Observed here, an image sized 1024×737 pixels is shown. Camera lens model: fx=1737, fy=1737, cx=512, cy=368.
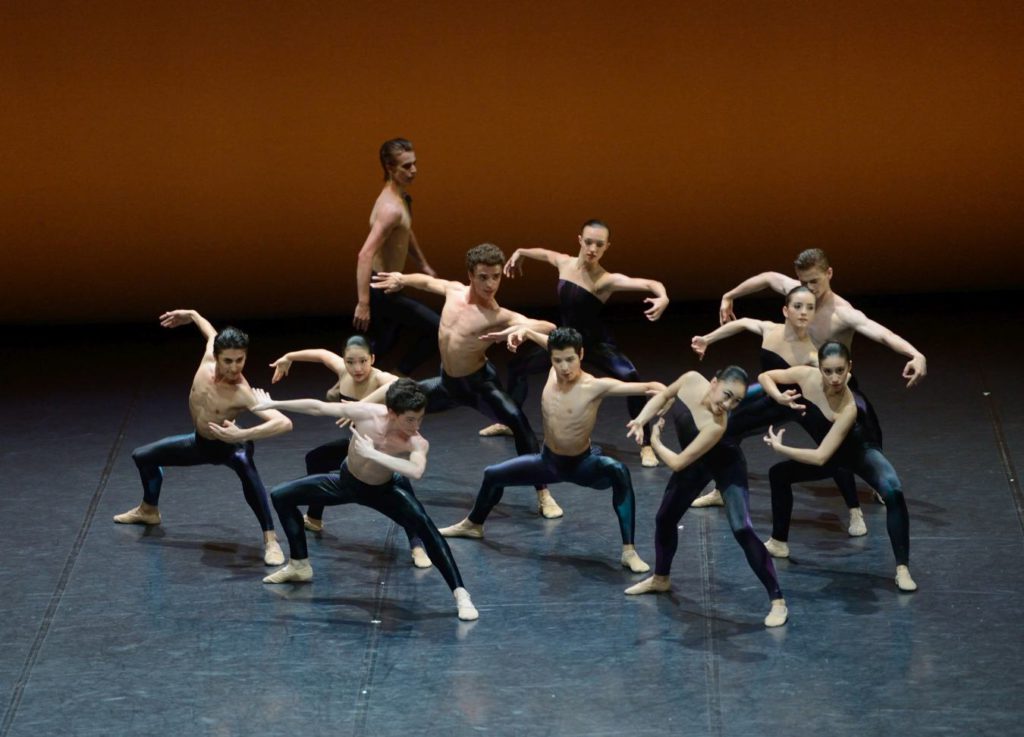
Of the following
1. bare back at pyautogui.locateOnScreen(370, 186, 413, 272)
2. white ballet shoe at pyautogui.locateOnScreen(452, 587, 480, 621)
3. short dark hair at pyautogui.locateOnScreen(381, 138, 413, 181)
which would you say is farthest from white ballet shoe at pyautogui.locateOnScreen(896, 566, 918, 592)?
short dark hair at pyautogui.locateOnScreen(381, 138, 413, 181)

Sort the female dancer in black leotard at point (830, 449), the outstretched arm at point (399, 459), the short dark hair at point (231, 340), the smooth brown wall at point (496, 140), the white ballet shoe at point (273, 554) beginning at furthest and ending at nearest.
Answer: the smooth brown wall at point (496, 140)
the white ballet shoe at point (273, 554)
the short dark hair at point (231, 340)
the female dancer in black leotard at point (830, 449)
the outstretched arm at point (399, 459)

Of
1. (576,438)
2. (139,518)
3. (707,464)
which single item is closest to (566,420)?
(576,438)

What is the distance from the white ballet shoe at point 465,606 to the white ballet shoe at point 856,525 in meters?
1.60

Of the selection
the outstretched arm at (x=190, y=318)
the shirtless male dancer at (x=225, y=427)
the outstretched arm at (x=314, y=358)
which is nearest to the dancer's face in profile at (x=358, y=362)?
the outstretched arm at (x=314, y=358)

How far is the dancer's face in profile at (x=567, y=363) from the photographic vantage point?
643 centimetres

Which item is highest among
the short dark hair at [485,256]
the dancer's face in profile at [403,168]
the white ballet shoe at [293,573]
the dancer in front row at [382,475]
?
the dancer's face in profile at [403,168]

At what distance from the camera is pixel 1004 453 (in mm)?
7582

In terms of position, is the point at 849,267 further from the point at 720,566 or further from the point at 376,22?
the point at 720,566

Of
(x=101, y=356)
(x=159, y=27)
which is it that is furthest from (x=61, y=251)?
(x=159, y=27)

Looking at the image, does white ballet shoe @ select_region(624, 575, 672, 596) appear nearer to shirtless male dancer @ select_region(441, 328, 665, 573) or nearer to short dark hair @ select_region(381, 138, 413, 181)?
shirtless male dancer @ select_region(441, 328, 665, 573)

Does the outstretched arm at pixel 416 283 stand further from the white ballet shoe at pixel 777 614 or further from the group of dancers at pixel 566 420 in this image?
the white ballet shoe at pixel 777 614

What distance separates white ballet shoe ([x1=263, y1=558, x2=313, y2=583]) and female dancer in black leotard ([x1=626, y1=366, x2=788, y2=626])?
4.29ft

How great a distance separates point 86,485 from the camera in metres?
7.54

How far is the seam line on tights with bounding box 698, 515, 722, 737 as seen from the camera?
17.9ft
